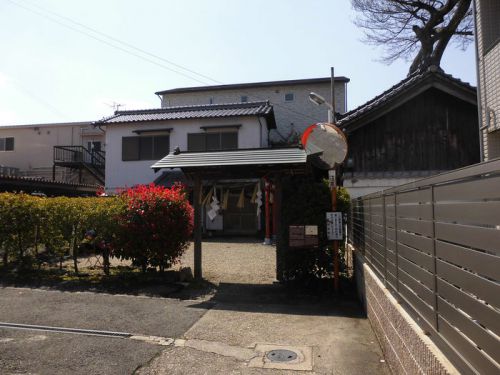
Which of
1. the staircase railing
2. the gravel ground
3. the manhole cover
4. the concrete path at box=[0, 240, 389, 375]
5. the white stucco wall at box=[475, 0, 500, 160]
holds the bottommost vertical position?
the manhole cover

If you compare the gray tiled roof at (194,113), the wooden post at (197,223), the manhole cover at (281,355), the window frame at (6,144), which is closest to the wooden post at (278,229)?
the wooden post at (197,223)

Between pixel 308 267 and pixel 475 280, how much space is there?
585 centimetres

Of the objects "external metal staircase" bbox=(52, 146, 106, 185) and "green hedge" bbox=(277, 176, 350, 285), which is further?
"external metal staircase" bbox=(52, 146, 106, 185)

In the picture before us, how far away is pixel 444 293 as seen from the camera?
252cm

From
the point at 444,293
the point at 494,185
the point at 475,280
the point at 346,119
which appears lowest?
A: the point at 444,293

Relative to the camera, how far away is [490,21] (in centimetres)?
801

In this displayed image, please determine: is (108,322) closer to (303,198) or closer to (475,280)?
(303,198)

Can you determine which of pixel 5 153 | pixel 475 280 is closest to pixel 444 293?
pixel 475 280

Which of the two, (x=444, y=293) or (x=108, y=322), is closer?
(x=444, y=293)

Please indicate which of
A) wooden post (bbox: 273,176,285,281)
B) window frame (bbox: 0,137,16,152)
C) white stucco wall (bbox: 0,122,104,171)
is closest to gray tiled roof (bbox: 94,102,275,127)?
white stucco wall (bbox: 0,122,104,171)

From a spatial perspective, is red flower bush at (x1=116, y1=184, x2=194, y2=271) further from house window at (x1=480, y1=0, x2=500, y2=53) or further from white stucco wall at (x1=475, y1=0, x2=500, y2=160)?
house window at (x1=480, y1=0, x2=500, y2=53)

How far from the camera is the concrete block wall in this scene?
8.61 ft

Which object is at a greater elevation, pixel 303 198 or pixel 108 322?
pixel 303 198

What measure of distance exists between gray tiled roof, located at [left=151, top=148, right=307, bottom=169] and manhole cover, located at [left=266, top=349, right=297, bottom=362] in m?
3.85
